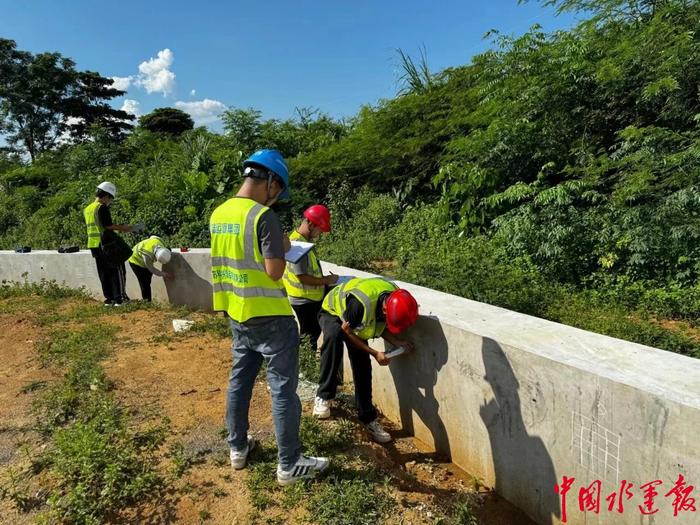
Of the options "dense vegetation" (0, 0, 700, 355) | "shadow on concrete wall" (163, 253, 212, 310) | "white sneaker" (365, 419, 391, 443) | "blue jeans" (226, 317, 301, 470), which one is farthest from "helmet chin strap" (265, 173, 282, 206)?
"shadow on concrete wall" (163, 253, 212, 310)

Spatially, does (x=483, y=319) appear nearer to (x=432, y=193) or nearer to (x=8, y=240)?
(x=432, y=193)

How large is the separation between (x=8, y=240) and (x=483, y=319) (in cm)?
1386

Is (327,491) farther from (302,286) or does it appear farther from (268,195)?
(302,286)

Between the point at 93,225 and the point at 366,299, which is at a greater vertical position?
the point at 93,225

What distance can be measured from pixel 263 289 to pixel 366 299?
0.83 meters

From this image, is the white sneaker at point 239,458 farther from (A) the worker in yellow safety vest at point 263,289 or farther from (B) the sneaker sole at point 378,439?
(B) the sneaker sole at point 378,439

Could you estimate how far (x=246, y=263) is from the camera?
2.40 meters

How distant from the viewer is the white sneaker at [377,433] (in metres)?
3.37

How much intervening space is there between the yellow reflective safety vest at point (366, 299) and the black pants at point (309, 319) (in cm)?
82

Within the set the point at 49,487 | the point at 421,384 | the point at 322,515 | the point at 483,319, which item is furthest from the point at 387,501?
the point at 49,487

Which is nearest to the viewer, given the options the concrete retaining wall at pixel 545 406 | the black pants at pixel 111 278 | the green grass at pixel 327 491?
the concrete retaining wall at pixel 545 406

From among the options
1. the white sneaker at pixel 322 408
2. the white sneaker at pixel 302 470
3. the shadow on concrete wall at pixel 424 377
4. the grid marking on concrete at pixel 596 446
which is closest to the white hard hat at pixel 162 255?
the white sneaker at pixel 322 408

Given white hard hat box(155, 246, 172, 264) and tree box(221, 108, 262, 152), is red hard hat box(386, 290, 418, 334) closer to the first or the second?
white hard hat box(155, 246, 172, 264)

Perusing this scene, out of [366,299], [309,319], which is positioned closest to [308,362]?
[309,319]
